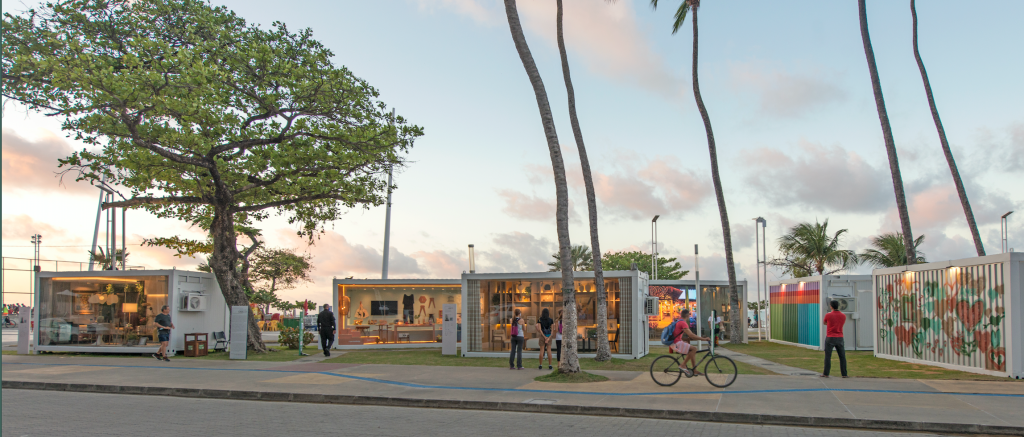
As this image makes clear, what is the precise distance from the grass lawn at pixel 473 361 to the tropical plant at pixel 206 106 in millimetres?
4173

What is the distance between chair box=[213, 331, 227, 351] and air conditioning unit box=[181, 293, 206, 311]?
1.25 meters

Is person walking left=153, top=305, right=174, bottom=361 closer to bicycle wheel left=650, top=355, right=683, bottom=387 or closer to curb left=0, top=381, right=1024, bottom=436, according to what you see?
curb left=0, top=381, right=1024, bottom=436

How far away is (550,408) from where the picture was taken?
36.5 ft

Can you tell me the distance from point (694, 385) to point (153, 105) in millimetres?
15279

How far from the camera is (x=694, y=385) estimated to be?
1339cm

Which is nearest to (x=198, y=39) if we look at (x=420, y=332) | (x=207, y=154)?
(x=207, y=154)

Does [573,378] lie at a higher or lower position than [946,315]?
lower

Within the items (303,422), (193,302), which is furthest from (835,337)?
(193,302)

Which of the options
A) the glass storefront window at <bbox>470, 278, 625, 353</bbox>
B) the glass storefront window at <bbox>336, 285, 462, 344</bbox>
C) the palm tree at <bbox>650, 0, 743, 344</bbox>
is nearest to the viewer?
the glass storefront window at <bbox>470, 278, 625, 353</bbox>

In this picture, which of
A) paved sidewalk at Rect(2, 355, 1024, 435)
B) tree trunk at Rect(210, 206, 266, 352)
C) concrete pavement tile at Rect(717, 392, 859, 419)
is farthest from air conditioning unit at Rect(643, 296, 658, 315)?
tree trunk at Rect(210, 206, 266, 352)

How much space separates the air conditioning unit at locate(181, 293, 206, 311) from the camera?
21578 mm

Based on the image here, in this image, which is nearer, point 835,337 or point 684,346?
point 684,346

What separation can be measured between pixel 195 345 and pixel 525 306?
9922mm

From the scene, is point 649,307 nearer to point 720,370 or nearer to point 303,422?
point 720,370
